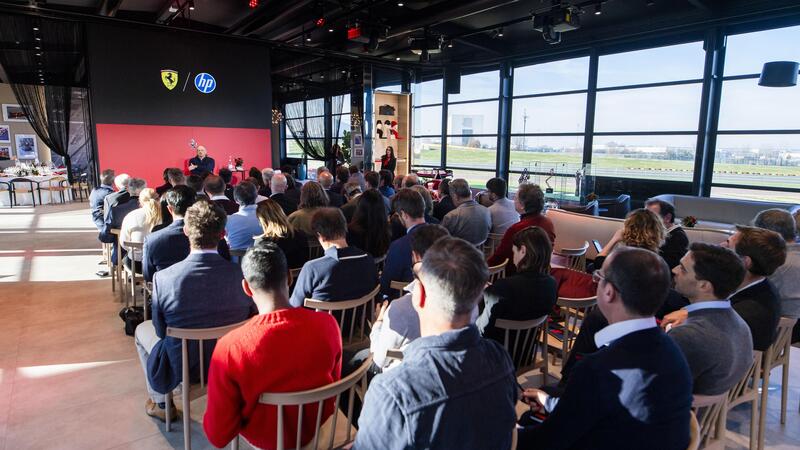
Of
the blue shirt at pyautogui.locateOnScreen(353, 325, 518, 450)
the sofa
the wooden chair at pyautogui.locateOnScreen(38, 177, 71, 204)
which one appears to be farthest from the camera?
the wooden chair at pyautogui.locateOnScreen(38, 177, 71, 204)

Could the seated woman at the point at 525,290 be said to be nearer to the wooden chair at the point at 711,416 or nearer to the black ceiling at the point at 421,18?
the wooden chair at the point at 711,416

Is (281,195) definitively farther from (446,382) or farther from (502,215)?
(446,382)

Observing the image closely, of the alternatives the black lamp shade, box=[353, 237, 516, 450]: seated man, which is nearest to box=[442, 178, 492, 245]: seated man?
box=[353, 237, 516, 450]: seated man

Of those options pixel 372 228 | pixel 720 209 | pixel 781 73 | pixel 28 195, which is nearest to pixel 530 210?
pixel 372 228

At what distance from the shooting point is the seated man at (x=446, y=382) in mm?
1039

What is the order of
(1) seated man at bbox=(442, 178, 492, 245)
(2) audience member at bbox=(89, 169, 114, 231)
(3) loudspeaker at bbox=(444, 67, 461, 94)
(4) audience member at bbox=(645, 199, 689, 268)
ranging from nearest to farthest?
(4) audience member at bbox=(645, 199, 689, 268) → (1) seated man at bbox=(442, 178, 492, 245) → (2) audience member at bbox=(89, 169, 114, 231) → (3) loudspeaker at bbox=(444, 67, 461, 94)

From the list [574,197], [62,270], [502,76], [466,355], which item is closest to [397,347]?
[466,355]

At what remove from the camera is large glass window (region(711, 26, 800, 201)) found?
746 cm

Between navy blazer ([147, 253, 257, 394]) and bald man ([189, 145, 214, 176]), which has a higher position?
bald man ([189, 145, 214, 176])

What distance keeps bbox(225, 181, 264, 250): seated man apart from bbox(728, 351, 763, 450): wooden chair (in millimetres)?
3568

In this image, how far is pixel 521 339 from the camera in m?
2.54

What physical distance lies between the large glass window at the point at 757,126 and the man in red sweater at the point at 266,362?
9.04 m

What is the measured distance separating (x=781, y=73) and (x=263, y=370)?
8.07 metres

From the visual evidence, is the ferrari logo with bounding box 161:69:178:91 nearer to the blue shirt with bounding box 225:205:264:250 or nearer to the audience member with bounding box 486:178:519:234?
the blue shirt with bounding box 225:205:264:250
